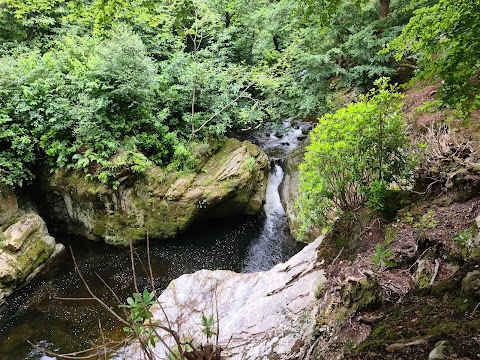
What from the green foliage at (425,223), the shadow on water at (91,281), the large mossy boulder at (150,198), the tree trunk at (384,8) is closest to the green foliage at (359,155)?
the green foliage at (425,223)

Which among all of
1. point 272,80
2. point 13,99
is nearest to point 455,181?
point 272,80

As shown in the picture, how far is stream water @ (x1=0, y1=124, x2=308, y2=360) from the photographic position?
644cm

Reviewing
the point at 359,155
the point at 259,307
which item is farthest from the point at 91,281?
the point at 359,155

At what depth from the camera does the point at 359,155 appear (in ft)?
13.9

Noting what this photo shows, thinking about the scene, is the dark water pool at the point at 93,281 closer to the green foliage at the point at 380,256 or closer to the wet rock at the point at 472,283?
the green foliage at the point at 380,256

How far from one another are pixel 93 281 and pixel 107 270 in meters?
0.40

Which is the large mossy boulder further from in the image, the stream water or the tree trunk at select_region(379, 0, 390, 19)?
the tree trunk at select_region(379, 0, 390, 19)

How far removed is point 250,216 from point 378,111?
246 inches

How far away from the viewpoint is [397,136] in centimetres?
400

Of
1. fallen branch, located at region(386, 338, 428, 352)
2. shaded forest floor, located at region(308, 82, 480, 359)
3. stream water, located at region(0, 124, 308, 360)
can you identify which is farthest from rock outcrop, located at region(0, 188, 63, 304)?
fallen branch, located at region(386, 338, 428, 352)

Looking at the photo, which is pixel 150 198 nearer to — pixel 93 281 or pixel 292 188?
pixel 93 281

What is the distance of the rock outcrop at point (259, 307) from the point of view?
3133 millimetres

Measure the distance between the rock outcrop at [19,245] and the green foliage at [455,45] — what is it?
8.82m

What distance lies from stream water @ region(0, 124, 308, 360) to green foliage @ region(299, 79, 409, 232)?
13.3 ft
